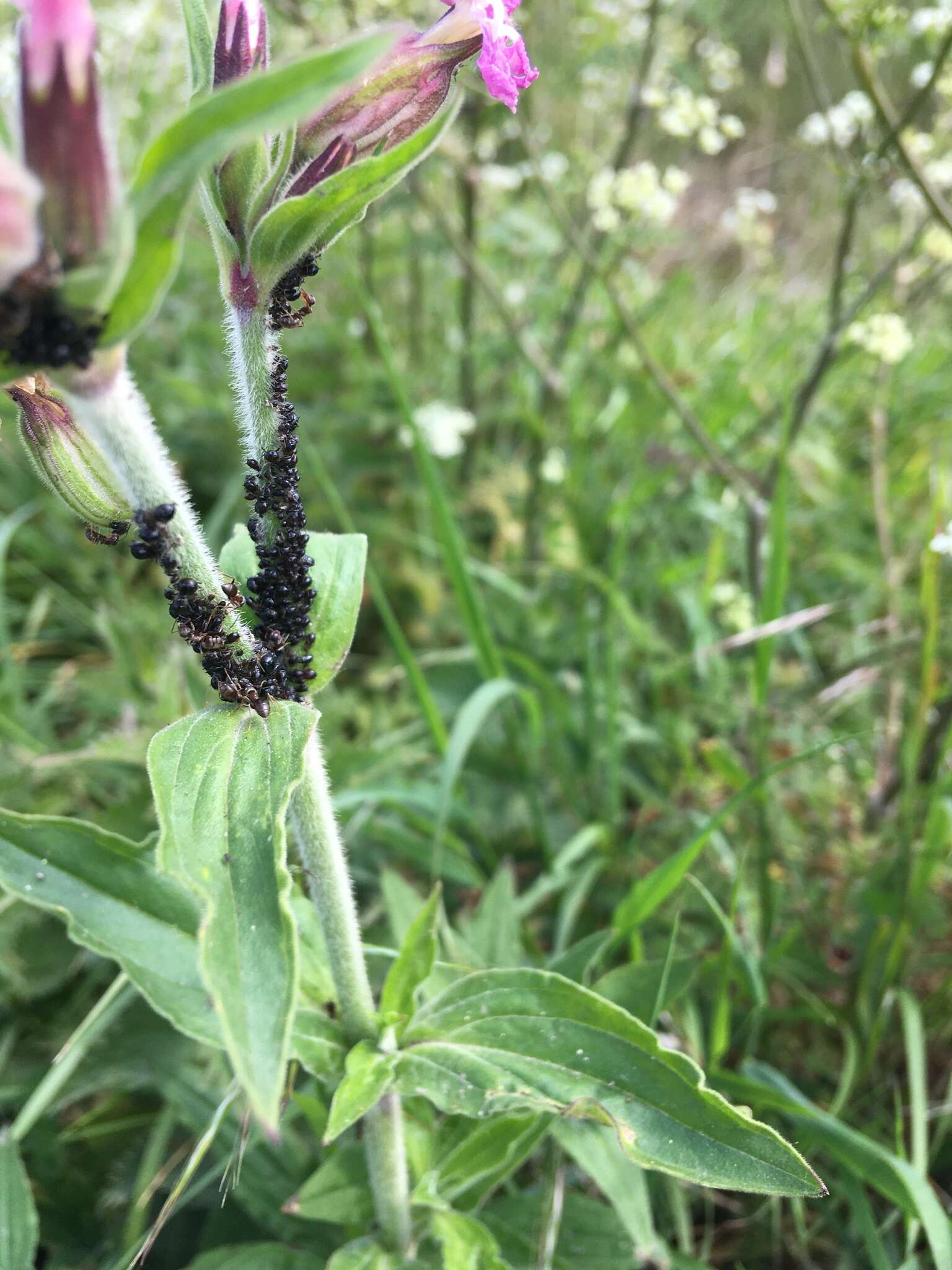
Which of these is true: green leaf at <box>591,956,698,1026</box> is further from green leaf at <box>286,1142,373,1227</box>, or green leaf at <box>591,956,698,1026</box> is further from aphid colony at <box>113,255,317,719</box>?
aphid colony at <box>113,255,317,719</box>

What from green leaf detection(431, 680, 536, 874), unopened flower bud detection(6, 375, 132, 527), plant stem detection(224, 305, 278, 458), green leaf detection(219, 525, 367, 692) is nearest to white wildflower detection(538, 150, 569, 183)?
green leaf detection(431, 680, 536, 874)

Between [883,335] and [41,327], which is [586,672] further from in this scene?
[41,327]

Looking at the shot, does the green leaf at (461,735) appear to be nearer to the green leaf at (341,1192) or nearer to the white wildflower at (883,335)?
the green leaf at (341,1192)

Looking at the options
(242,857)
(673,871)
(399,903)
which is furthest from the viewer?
(399,903)

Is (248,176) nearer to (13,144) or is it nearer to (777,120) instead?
(13,144)

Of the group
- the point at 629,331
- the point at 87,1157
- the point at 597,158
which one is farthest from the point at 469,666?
the point at 597,158

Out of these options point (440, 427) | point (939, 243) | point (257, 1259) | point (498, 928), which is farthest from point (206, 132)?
point (939, 243)

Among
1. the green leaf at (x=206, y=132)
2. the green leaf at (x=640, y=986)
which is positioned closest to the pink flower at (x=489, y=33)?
the green leaf at (x=206, y=132)
